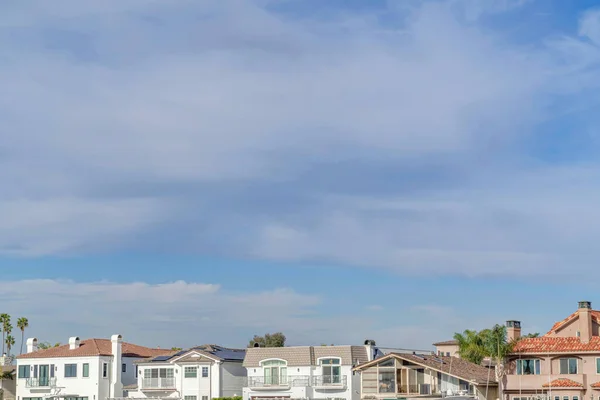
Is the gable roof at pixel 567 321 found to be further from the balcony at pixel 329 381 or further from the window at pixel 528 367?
the balcony at pixel 329 381

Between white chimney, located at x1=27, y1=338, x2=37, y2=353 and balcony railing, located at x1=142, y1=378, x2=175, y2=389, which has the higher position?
white chimney, located at x1=27, y1=338, x2=37, y2=353

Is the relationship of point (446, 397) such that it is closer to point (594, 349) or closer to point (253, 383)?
point (594, 349)

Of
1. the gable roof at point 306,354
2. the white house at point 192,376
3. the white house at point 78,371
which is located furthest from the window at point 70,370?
the gable roof at point 306,354

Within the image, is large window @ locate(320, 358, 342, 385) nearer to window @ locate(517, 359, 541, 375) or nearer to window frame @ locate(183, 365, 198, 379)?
window frame @ locate(183, 365, 198, 379)

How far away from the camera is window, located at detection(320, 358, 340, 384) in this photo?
81400 mm

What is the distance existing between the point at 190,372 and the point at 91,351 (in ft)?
38.7

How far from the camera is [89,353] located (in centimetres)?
9231

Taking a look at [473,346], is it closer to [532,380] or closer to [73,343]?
[532,380]

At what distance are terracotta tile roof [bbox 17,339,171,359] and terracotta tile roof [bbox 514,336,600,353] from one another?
42.0 m

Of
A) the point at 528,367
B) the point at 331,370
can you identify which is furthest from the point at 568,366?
the point at 331,370

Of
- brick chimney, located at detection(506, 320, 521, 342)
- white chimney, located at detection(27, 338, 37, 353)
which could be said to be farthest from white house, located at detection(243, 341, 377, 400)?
white chimney, located at detection(27, 338, 37, 353)

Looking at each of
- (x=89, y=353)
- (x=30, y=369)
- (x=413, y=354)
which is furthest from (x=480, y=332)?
(x=30, y=369)

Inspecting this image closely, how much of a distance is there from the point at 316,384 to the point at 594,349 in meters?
24.5

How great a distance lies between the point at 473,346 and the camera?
3863 inches
